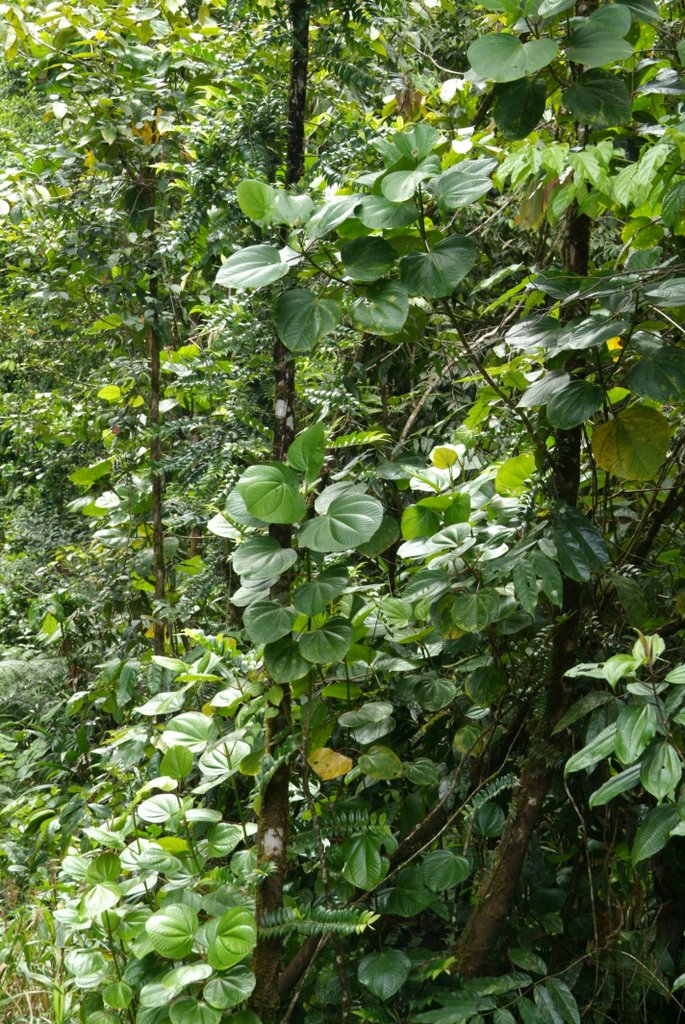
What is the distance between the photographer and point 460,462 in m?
2.11

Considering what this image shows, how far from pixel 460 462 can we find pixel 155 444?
127 centimetres

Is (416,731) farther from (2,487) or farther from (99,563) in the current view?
(2,487)

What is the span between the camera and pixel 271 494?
1.58 meters

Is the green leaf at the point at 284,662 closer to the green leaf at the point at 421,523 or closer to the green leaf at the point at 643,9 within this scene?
the green leaf at the point at 421,523

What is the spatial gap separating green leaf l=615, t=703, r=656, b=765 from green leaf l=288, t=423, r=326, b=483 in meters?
0.61

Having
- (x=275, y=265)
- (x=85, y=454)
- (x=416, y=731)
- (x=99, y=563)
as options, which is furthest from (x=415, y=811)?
(x=85, y=454)

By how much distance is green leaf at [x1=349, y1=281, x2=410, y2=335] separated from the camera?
1.51 m

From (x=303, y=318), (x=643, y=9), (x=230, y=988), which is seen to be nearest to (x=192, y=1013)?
(x=230, y=988)

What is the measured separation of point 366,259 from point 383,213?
0.26 feet

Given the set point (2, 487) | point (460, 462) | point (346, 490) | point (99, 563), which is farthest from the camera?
point (2, 487)

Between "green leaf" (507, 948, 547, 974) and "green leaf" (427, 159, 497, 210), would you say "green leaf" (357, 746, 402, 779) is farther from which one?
"green leaf" (427, 159, 497, 210)

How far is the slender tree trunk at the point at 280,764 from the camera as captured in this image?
1.73 metres

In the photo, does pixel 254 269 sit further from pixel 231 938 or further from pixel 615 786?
pixel 231 938

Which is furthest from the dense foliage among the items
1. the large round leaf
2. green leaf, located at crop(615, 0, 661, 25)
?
green leaf, located at crop(615, 0, 661, 25)
